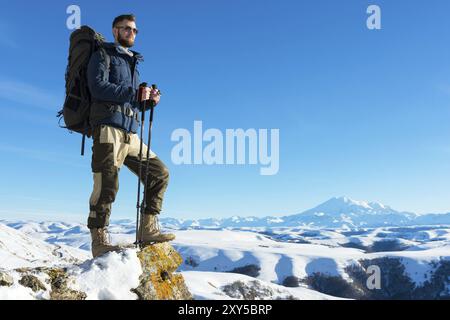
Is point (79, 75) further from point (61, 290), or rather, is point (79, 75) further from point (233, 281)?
point (233, 281)

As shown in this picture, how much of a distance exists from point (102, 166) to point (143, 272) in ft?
6.94

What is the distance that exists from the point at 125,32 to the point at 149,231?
4.16 meters

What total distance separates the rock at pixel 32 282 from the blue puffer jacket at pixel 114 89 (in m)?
2.95

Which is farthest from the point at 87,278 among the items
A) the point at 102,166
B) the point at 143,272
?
the point at 102,166

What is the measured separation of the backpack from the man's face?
0.49 meters

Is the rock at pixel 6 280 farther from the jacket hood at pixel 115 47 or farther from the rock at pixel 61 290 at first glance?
the jacket hood at pixel 115 47

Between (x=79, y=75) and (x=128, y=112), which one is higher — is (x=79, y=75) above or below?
above

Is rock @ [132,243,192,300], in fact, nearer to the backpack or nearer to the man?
the man

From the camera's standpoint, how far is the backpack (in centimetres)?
798

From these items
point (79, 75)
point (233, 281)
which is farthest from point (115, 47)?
point (233, 281)

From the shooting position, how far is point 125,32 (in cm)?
845

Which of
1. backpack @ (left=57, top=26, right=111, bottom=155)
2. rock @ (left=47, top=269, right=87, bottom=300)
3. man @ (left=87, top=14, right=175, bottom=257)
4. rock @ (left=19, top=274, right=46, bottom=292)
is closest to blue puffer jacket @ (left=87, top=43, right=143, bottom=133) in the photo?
man @ (left=87, top=14, right=175, bottom=257)
